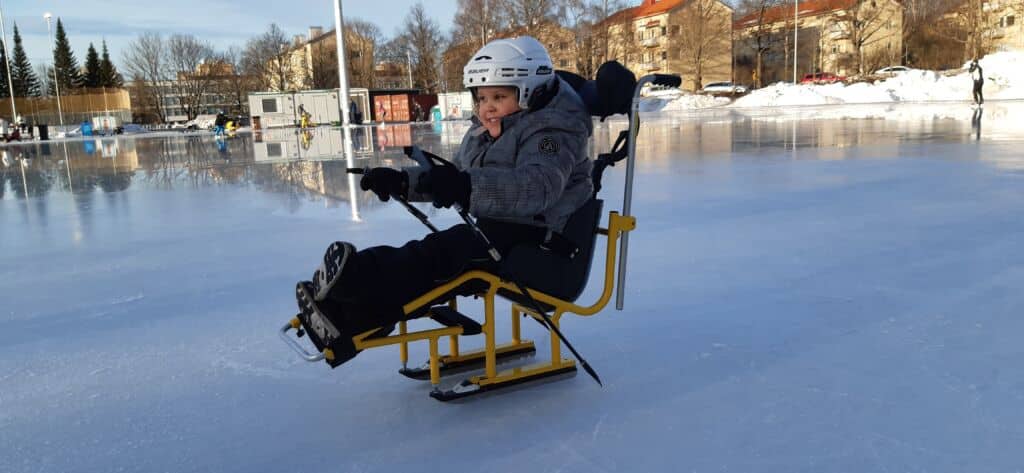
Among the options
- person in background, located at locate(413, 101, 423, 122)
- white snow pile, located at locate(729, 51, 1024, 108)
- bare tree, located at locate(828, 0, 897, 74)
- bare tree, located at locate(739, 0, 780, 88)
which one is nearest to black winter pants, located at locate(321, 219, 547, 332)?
white snow pile, located at locate(729, 51, 1024, 108)

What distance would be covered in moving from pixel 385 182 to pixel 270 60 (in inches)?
2723

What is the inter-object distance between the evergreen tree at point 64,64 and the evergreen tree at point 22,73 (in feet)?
9.64

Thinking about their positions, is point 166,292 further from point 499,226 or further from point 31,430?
point 499,226

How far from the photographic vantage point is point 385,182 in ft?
6.24

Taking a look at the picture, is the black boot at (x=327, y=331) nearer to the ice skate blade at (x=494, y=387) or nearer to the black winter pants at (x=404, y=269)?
the black winter pants at (x=404, y=269)

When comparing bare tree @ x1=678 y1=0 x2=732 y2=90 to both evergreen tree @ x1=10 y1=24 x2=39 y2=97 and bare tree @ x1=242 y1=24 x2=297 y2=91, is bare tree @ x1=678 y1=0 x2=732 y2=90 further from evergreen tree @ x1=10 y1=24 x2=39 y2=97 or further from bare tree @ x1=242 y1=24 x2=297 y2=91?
evergreen tree @ x1=10 y1=24 x2=39 y2=97

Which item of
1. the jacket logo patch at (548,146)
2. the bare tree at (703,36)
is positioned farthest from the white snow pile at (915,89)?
the jacket logo patch at (548,146)

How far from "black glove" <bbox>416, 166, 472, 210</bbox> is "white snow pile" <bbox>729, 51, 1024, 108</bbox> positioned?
35484 millimetres

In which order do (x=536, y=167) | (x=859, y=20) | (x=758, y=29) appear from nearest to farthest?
(x=536, y=167) → (x=859, y=20) → (x=758, y=29)

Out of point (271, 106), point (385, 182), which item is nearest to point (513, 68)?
point (385, 182)

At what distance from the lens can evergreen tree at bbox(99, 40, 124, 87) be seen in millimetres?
77688

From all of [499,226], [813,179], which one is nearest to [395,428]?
[499,226]

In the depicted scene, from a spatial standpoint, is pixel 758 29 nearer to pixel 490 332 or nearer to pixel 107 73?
pixel 490 332

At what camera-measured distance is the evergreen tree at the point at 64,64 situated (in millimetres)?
76312
